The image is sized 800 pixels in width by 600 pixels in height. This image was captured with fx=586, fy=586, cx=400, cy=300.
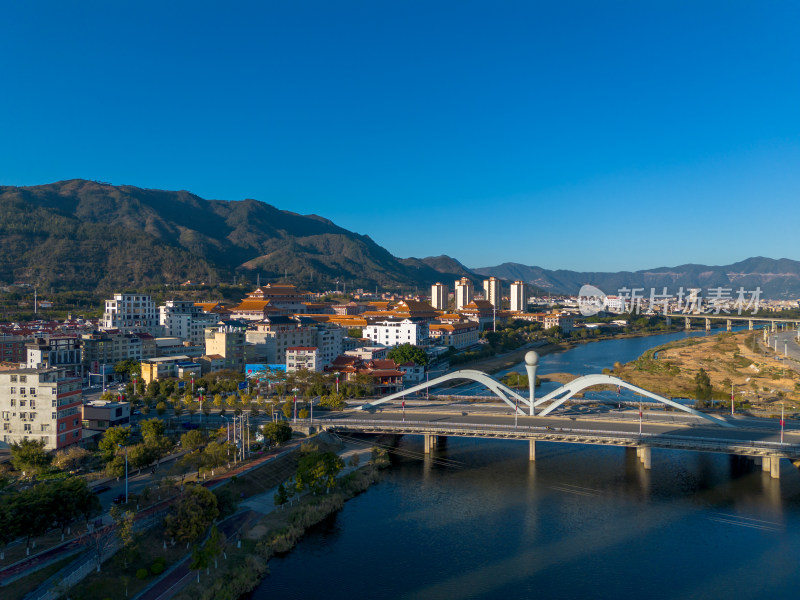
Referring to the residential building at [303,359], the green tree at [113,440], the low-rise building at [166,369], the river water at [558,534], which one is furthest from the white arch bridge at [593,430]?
the low-rise building at [166,369]

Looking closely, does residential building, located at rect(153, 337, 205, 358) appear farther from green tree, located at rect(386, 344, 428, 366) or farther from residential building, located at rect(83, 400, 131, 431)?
residential building, located at rect(83, 400, 131, 431)

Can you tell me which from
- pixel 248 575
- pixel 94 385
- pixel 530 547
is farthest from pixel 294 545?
pixel 94 385

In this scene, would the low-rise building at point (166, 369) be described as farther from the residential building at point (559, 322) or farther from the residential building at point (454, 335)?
the residential building at point (559, 322)

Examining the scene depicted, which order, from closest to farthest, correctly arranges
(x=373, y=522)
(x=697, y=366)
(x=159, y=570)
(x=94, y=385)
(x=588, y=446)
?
(x=159, y=570) < (x=373, y=522) < (x=588, y=446) < (x=94, y=385) < (x=697, y=366)

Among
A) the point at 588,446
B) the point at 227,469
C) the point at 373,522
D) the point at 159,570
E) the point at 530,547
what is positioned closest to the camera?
the point at 159,570

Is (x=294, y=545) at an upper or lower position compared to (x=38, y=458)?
lower

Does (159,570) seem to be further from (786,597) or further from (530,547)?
(786,597)

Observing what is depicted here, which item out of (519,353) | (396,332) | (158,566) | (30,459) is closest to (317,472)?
(158,566)

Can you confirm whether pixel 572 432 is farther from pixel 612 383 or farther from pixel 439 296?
pixel 439 296

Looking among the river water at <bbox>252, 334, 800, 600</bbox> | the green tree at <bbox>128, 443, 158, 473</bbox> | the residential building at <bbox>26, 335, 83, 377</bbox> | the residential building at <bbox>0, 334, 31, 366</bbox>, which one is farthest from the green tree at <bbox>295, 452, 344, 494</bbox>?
the residential building at <bbox>0, 334, 31, 366</bbox>
